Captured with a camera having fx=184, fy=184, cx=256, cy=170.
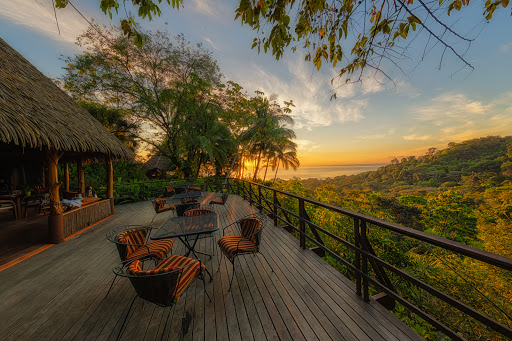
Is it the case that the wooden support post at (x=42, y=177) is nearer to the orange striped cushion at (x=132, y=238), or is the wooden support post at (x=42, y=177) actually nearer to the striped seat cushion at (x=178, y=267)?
the orange striped cushion at (x=132, y=238)

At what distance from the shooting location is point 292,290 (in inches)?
93.1

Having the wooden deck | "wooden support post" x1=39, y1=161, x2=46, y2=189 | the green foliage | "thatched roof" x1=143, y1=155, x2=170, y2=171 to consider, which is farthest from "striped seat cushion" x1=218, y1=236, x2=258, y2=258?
"thatched roof" x1=143, y1=155, x2=170, y2=171

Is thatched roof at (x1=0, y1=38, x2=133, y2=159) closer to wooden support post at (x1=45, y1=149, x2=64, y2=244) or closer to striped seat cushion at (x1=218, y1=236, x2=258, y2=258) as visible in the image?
wooden support post at (x1=45, y1=149, x2=64, y2=244)

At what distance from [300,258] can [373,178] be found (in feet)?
119

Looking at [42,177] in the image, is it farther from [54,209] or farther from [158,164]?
[158,164]

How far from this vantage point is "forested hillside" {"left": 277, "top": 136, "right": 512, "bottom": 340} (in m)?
3.21

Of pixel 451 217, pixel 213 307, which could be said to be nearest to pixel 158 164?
pixel 213 307

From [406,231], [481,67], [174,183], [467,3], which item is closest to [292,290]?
[406,231]

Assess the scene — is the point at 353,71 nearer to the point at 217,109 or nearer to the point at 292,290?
the point at 292,290

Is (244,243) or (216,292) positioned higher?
(244,243)

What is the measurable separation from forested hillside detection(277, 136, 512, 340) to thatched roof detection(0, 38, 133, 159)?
6.19m

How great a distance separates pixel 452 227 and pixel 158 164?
73.3 ft

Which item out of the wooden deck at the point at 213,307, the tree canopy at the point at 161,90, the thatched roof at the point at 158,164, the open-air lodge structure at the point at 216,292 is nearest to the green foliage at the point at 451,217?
the open-air lodge structure at the point at 216,292

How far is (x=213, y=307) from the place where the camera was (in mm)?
2131
